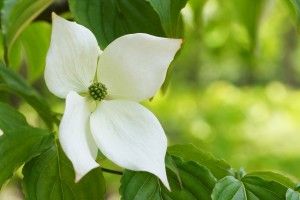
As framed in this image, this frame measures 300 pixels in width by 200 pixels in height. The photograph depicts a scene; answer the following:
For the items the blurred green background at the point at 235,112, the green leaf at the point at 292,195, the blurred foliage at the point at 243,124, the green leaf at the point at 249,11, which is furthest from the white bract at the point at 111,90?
the blurred foliage at the point at 243,124

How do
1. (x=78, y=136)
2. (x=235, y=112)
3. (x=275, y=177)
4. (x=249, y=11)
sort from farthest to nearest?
(x=235, y=112), (x=249, y=11), (x=275, y=177), (x=78, y=136)

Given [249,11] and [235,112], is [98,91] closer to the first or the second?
[249,11]

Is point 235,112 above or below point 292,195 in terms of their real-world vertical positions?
below

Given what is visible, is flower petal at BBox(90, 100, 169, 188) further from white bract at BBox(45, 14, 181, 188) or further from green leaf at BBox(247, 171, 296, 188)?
green leaf at BBox(247, 171, 296, 188)

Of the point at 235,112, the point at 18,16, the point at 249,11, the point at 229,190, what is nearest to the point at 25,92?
the point at 18,16

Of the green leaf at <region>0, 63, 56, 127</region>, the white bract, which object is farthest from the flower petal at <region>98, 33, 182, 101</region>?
the green leaf at <region>0, 63, 56, 127</region>

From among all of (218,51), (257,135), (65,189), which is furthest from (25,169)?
(257,135)

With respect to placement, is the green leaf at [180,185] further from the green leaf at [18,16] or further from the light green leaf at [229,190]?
the green leaf at [18,16]

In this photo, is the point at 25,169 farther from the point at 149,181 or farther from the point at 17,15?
the point at 17,15
